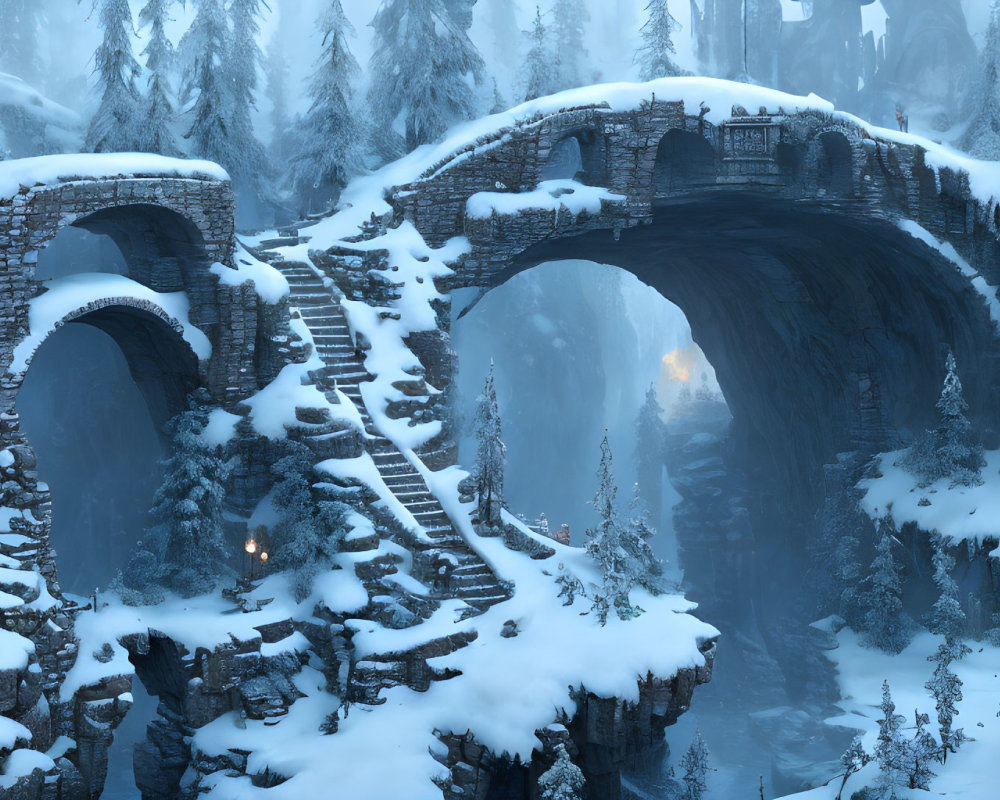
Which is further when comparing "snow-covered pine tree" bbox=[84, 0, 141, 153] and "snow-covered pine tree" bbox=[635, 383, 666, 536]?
"snow-covered pine tree" bbox=[635, 383, 666, 536]

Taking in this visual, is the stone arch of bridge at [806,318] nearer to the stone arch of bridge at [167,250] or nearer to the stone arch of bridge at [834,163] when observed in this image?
the stone arch of bridge at [834,163]

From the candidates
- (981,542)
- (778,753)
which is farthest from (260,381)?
(981,542)

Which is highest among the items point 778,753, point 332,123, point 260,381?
point 332,123

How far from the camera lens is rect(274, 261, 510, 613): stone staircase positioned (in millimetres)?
22500

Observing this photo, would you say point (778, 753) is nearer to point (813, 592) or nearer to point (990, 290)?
point (813, 592)

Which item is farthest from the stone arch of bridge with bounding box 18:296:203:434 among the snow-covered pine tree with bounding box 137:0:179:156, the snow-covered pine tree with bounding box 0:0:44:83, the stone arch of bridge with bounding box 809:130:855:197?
the snow-covered pine tree with bounding box 0:0:44:83

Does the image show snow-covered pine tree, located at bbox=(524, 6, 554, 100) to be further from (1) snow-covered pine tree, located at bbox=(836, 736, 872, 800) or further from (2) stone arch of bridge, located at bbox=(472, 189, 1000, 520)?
(1) snow-covered pine tree, located at bbox=(836, 736, 872, 800)

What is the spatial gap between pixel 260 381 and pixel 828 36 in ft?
160

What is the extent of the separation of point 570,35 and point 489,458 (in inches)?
1896

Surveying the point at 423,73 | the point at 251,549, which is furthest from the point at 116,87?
the point at 251,549

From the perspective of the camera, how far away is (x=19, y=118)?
1556 inches

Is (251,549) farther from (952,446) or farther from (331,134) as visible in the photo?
(952,446)

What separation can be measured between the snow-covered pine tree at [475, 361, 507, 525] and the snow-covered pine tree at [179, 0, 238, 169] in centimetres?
1437

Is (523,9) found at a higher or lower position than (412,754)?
higher
